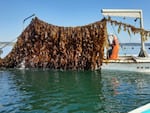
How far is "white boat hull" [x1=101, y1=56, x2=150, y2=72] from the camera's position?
4329 cm

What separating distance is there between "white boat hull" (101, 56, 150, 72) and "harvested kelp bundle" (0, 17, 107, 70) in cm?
123

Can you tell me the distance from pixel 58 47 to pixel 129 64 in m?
10.1

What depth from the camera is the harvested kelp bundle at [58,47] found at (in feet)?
150

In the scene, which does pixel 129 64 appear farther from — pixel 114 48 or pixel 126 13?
pixel 126 13

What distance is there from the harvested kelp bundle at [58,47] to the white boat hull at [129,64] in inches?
48.4

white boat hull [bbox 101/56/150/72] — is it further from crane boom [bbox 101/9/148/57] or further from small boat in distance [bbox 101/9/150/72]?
crane boom [bbox 101/9/148/57]

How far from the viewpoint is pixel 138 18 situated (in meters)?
48.4

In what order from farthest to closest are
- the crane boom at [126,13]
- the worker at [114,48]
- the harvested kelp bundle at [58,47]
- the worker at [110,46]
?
the worker at [110,46]
the worker at [114,48]
the crane boom at [126,13]
the harvested kelp bundle at [58,47]

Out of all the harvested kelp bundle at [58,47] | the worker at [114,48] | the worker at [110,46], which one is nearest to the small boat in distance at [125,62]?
the harvested kelp bundle at [58,47]

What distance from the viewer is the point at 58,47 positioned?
157ft

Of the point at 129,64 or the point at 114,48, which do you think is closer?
the point at 129,64

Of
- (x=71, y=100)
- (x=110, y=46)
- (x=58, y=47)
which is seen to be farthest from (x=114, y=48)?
(x=71, y=100)

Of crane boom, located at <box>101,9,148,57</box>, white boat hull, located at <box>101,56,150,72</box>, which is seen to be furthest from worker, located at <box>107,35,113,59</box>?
crane boom, located at <box>101,9,148,57</box>

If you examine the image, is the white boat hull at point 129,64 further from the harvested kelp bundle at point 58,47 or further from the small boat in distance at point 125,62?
the harvested kelp bundle at point 58,47
